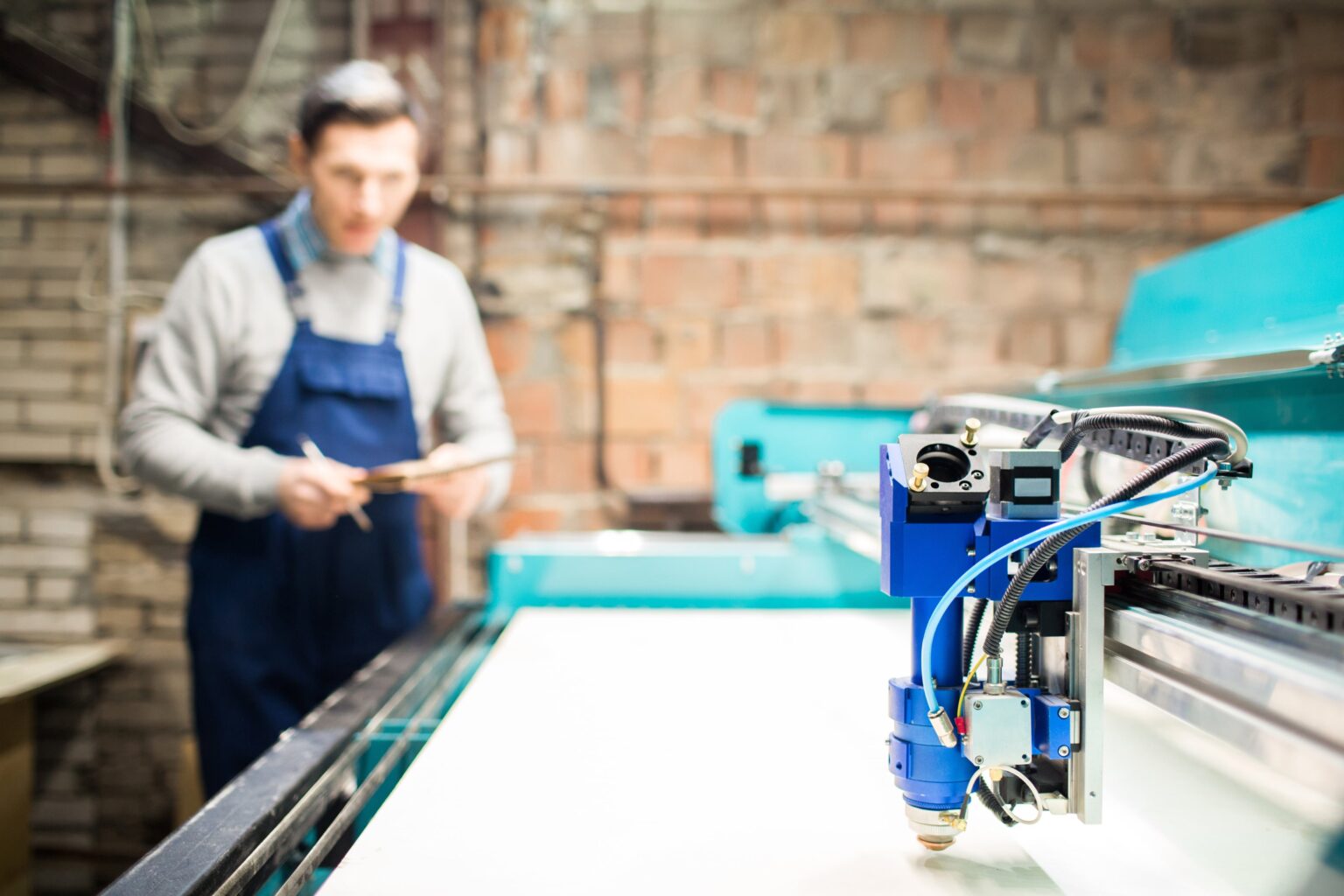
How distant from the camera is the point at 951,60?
2.38 m

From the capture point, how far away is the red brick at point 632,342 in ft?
7.78

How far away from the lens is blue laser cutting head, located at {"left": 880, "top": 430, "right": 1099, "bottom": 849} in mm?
570

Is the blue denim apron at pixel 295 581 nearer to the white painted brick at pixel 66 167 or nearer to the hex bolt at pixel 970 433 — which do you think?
the white painted brick at pixel 66 167

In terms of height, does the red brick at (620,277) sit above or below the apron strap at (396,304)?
above

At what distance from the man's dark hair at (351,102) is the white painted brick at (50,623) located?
4.99 ft

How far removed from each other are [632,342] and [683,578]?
43.6 inches

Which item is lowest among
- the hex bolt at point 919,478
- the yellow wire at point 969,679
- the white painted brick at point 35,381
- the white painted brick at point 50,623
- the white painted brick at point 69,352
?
the white painted brick at point 50,623

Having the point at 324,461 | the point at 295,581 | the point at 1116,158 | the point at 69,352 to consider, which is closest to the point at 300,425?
the point at 324,461

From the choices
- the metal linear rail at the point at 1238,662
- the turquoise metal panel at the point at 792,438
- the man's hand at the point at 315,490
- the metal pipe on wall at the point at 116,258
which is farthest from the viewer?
the metal pipe on wall at the point at 116,258

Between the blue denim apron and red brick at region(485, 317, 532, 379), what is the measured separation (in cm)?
56

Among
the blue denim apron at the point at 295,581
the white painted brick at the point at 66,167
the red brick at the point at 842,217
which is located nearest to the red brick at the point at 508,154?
the blue denim apron at the point at 295,581

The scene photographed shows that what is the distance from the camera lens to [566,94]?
2348 mm

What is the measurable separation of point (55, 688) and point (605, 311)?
1825 mm

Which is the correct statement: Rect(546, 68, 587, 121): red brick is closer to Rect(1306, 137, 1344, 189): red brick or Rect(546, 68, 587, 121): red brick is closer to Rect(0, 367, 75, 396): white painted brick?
Rect(0, 367, 75, 396): white painted brick
